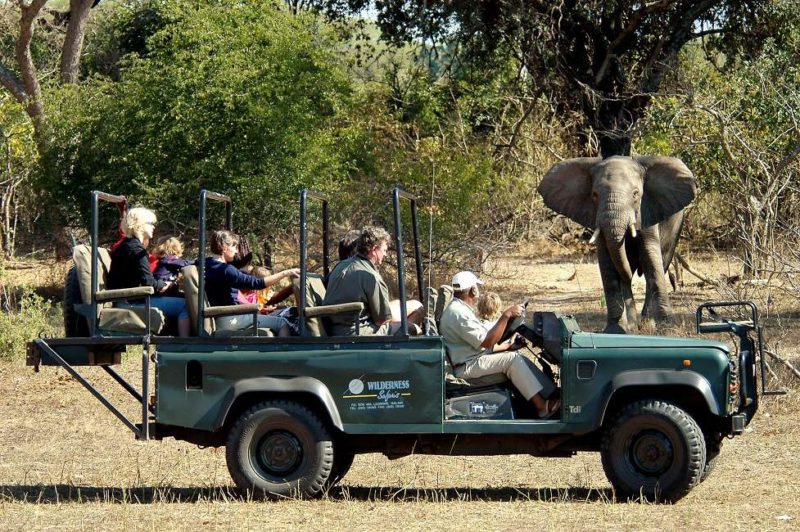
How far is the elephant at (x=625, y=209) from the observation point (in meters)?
19.0

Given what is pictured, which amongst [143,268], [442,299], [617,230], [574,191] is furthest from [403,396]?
[574,191]

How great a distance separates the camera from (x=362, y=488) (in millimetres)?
10062

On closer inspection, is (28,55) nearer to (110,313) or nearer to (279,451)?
(110,313)

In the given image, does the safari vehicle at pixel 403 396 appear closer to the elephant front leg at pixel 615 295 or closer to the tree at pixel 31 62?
the elephant front leg at pixel 615 295

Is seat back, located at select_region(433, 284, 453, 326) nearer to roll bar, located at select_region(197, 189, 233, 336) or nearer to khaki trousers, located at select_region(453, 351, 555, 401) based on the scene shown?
khaki trousers, located at select_region(453, 351, 555, 401)

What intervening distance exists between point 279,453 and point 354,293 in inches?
45.5

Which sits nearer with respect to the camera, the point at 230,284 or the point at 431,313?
the point at 230,284

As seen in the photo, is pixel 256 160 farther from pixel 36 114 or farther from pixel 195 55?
pixel 36 114

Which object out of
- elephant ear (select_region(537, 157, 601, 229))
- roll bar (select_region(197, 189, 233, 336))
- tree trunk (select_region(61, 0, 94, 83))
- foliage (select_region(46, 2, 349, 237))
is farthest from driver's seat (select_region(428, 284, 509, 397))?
tree trunk (select_region(61, 0, 94, 83))

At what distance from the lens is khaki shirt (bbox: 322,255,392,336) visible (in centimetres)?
926

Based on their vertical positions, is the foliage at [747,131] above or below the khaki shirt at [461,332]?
above

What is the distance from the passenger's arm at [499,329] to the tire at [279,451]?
1.20 meters

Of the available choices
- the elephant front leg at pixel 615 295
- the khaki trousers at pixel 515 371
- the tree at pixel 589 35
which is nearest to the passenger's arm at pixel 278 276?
→ the khaki trousers at pixel 515 371

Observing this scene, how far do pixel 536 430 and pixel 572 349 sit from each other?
562mm
